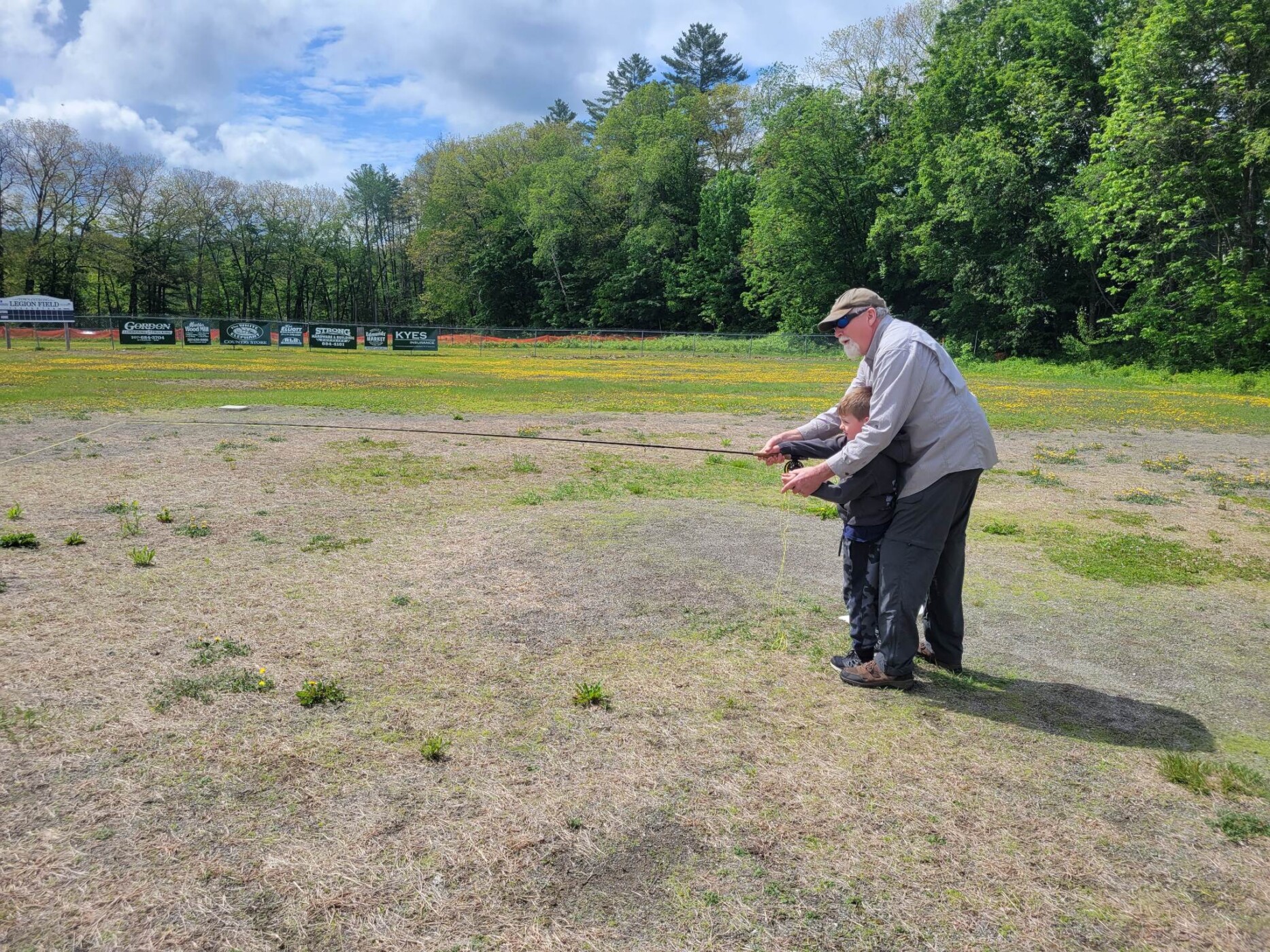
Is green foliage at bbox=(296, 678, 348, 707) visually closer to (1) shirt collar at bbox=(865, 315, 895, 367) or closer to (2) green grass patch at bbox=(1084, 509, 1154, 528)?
(1) shirt collar at bbox=(865, 315, 895, 367)

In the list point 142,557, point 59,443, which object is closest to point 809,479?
point 142,557

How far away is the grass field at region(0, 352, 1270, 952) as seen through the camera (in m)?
2.59

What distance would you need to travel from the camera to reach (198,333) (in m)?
50.6

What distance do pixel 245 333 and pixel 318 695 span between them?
53071 mm

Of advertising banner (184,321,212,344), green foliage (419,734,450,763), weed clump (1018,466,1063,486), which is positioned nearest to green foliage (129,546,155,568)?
green foliage (419,734,450,763)

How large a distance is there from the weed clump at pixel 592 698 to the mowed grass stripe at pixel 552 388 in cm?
1416

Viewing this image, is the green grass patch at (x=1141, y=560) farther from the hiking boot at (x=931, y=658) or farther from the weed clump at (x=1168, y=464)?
the weed clump at (x=1168, y=464)

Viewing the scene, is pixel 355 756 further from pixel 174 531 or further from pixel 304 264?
pixel 304 264

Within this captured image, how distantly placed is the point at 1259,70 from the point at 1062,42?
41.9ft

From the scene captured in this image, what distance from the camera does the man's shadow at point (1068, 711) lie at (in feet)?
12.6

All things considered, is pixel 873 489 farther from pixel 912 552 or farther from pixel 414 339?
pixel 414 339

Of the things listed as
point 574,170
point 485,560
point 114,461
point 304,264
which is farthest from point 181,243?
point 485,560

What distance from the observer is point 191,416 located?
1544 cm

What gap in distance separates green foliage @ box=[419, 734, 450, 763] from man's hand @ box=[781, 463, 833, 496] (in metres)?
2.11
